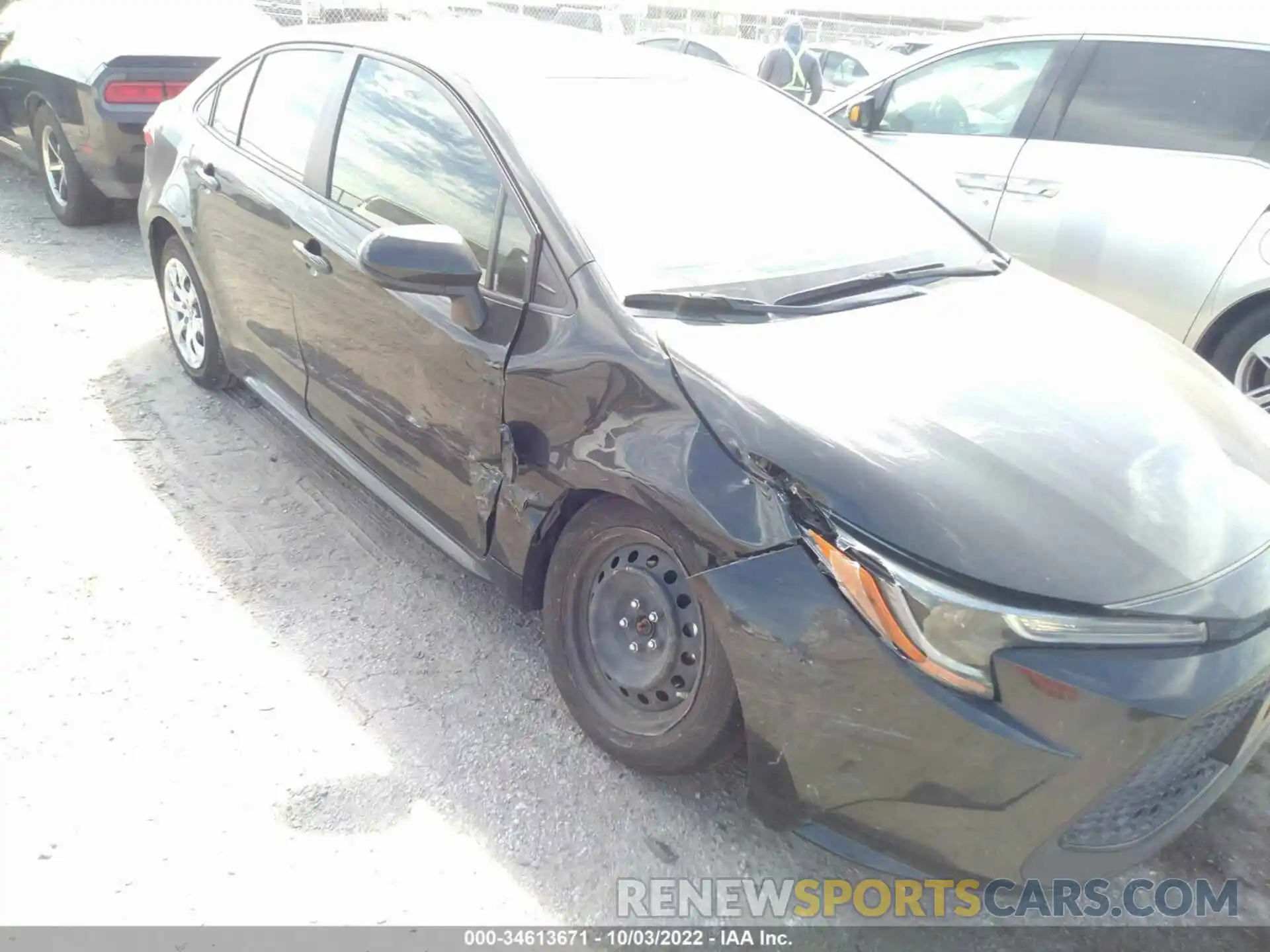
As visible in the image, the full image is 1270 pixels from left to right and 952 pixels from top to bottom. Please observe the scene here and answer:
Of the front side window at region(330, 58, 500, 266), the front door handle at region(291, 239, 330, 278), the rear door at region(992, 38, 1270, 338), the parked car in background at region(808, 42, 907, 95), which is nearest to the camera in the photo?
the front side window at region(330, 58, 500, 266)

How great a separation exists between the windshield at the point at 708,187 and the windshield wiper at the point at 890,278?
46mm

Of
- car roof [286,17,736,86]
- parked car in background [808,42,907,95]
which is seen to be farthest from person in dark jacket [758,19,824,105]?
parked car in background [808,42,907,95]

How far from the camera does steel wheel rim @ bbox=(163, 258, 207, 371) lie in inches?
169

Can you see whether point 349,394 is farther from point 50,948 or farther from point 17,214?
point 17,214

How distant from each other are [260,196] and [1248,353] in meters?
3.89

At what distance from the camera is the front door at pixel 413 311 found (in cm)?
262

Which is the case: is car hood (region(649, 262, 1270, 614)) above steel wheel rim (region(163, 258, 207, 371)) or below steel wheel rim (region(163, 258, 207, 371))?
above

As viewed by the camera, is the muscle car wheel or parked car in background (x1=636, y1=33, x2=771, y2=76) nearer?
the muscle car wheel

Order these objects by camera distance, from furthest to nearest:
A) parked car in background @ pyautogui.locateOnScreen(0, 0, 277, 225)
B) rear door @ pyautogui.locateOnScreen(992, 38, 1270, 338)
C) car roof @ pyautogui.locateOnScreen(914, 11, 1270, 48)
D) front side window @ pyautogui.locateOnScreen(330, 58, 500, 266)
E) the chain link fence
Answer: the chain link fence
parked car in background @ pyautogui.locateOnScreen(0, 0, 277, 225)
car roof @ pyautogui.locateOnScreen(914, 11, 1270, 48)
rear door @ pyautogui.locateOnScreen(992, 38, 1270, 338)
front side window @ pyautogui.locateOnScreen(330, 58, 500, 266)

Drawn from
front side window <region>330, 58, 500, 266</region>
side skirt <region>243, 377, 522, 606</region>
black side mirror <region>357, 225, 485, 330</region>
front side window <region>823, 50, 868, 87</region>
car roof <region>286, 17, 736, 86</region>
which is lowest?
front side window <region>823, 50, 868, 87</region>

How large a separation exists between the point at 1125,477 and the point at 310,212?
100 inches

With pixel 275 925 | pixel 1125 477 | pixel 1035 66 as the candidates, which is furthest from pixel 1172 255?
pixel 275 925

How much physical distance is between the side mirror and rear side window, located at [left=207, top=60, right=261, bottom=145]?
2.97 metres

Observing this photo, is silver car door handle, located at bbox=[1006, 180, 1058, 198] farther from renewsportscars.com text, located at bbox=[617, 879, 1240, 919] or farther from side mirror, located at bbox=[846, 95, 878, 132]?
renewsportscars.com text, located at bbox=[617, 879, 1240, 919]
